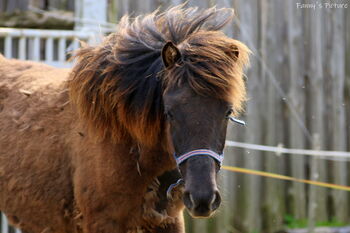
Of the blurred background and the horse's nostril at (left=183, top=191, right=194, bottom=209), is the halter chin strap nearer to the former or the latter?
A: the horse's nostril at (left=183, top=191, right=194, bottom=209)

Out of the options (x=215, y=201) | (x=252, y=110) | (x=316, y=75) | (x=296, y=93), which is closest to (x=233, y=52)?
(x=215, y=201)

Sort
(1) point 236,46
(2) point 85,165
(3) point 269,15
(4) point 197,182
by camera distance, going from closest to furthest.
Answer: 1. (4) point 197,182
2. (1) point 236,46
3. (2) point 85,165
4. (3) point 269,15

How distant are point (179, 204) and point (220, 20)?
3.86 ft

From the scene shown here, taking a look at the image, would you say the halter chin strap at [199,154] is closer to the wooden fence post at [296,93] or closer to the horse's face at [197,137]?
the horse's face at [197,137]

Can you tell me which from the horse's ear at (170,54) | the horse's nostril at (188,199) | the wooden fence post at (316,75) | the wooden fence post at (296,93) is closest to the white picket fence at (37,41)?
the wooden fence post at (296,93)

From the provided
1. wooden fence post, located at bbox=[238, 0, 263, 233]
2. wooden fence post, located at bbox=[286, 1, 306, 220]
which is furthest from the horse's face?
wooden fence post, located at bbox=[286, 1, 306, 220]

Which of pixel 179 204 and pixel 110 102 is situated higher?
pixel 110 102

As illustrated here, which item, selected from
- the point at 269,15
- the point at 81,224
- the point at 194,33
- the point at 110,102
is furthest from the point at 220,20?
the point at 269,15

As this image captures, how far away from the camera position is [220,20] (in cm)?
406

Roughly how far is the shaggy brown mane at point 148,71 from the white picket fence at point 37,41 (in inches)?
86.2

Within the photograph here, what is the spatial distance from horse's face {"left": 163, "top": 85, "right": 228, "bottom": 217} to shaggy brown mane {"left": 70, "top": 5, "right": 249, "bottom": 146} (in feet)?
0.23

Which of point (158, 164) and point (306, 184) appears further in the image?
point (306, 184)

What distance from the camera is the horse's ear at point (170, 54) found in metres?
3.58

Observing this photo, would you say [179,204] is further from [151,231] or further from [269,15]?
Answer: [269,15]
